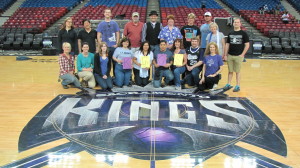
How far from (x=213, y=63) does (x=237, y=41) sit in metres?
0.63

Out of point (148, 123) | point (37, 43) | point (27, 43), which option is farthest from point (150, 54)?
point (27, 43)

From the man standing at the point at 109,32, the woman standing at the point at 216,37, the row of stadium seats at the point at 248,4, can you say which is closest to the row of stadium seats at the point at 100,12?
the row of stadium seats at the point at 248,4

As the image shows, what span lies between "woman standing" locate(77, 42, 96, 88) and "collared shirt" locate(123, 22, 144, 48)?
0.88 m

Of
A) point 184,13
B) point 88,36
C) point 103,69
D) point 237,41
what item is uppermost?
point 184,13

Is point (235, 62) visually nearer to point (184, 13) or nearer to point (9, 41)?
point (9, 41)

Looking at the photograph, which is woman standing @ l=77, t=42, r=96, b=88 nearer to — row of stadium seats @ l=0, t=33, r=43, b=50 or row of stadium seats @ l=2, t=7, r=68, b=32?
row of stadium seats @ l=0, t=33, r=43, b=50

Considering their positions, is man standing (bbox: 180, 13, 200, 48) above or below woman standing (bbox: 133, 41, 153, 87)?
above

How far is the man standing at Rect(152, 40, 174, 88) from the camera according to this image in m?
6.59

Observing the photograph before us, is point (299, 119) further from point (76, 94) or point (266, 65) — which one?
point (266, 65)

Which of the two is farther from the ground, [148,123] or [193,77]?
[193,77]

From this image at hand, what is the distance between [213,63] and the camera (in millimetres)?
6277

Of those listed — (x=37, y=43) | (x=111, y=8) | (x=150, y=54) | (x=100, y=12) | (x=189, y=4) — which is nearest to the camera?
(x=150, y=54)

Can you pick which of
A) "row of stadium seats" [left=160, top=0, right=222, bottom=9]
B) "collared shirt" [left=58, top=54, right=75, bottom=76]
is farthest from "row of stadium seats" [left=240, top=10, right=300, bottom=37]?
"collared shirt" [left=58, top=54, right=75, bottom=76]

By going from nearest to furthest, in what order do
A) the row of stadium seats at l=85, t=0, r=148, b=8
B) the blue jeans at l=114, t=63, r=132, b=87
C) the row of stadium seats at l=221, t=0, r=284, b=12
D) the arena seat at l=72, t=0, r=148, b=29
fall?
the blue jeans at l=114, t=63, r=132, b=87, the arena seat at l=72, t=0, r=148, b=29, the row of stadium seats at l=221, t=0, r=284, b=12, the row of stadium seats at l=85, t=0, r=148, b=8
